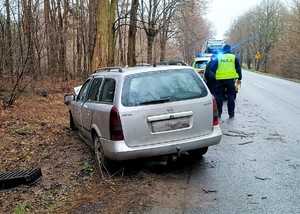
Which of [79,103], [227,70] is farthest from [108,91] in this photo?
[227,70]

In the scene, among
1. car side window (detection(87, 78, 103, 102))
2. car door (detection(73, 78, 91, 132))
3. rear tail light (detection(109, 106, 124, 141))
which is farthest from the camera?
car door (detection(73, 78, 91, 132))

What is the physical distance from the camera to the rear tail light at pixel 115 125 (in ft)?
16.2

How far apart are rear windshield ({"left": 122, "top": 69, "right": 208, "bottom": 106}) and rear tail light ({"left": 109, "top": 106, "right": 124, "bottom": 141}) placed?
207mm

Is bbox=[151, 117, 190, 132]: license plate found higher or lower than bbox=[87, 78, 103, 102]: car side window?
lower

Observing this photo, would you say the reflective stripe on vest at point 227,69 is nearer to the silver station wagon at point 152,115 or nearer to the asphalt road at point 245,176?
the asphalt road at point 245,176

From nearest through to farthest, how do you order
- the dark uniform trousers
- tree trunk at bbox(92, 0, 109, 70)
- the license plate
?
the license plate, the dark uniform trousers, tree trunk at bbox(92, 0, 109, 70)

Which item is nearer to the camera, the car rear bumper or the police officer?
the car rear bumper

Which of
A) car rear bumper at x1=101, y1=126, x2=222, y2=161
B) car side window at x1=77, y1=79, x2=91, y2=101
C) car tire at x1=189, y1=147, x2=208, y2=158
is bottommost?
car tire at x1=189, y1=147, x2=208, y2=158

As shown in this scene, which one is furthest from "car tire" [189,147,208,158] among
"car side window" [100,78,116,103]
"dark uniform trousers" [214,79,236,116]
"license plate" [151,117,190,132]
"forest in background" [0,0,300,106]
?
"forest in background" [0,0,300,106]

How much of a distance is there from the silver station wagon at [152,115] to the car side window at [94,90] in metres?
0.35

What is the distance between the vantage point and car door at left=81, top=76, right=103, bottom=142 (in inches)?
238

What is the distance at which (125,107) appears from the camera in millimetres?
4988

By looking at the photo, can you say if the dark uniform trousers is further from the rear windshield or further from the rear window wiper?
the rear window wiper

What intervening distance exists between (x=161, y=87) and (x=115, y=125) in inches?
37.5
